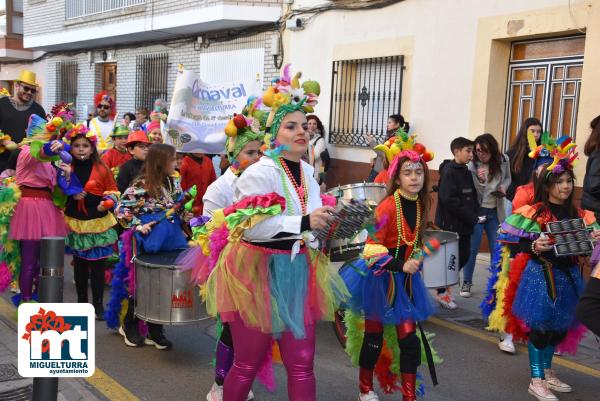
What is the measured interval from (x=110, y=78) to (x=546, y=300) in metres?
16.6

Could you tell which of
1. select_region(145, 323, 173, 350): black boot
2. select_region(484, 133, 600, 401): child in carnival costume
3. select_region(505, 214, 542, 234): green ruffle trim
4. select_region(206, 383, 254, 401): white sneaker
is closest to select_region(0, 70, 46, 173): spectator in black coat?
select_region(145, 323, 173, 350): black boot

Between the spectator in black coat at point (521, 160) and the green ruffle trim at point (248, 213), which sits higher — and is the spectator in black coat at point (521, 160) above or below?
above

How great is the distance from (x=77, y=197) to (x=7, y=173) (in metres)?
0.84

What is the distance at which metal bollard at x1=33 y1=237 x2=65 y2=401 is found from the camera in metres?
2.70

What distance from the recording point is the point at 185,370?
5059 mm

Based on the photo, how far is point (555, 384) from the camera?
484cm

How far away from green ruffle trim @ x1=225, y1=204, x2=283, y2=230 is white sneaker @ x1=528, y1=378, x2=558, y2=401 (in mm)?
2544

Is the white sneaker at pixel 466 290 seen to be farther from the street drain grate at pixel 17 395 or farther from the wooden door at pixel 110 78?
the wooden door at pixel 110 78

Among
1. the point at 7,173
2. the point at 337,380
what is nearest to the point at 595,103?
the point at 337,380

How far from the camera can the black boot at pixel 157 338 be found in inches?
217

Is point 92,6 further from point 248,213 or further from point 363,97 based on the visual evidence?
point 248,213

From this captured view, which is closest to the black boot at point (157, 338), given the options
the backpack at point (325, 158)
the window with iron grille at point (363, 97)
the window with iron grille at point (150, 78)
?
the backpack at point (325, 158)

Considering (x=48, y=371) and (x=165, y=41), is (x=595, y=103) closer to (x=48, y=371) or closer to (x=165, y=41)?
(x=48, y=371)

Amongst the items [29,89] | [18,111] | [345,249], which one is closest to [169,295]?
[345,249]
